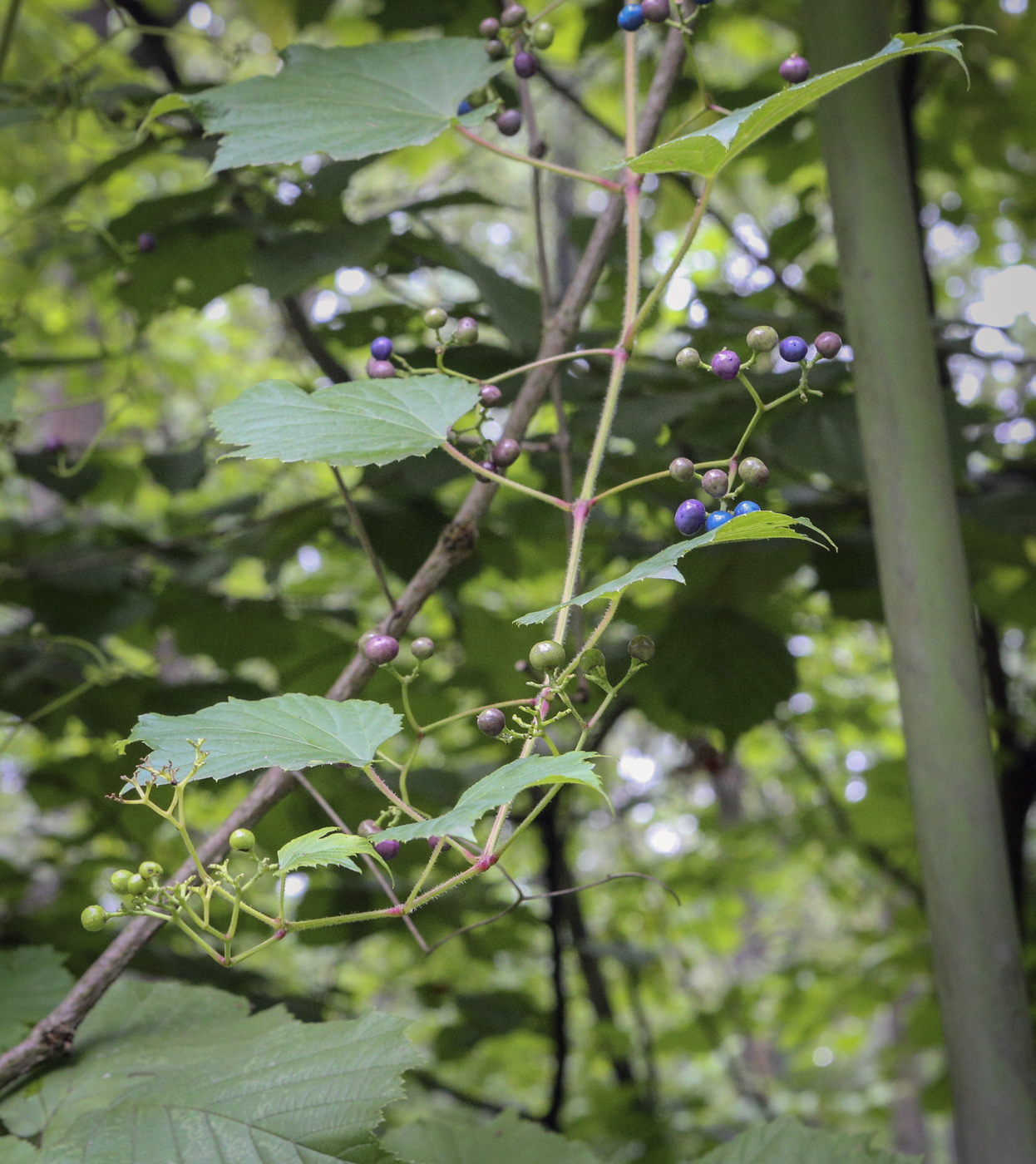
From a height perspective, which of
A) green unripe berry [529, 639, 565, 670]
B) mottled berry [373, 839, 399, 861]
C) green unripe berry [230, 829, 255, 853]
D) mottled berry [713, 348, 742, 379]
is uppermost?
mottled berry [713, 348, 742, 379]

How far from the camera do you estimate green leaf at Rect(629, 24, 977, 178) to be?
0.54 metres

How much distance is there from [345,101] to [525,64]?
0.53 ft

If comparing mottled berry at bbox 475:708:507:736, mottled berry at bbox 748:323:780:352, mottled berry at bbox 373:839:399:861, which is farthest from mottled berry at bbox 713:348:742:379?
mottled berry at bbox 373:839:399:861

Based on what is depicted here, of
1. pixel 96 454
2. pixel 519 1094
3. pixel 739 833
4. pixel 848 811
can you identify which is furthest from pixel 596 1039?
pixel 519 1094

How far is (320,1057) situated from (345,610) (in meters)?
1.10

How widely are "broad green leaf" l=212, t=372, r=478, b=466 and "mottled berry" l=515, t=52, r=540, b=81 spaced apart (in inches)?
14.1

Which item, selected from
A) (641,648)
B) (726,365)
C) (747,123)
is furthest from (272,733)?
(747,123)

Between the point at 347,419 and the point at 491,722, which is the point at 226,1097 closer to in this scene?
the point at 491,722

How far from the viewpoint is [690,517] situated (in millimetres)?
548

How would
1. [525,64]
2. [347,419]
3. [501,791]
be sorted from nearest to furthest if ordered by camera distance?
[501,791], [347,419], [525,64]

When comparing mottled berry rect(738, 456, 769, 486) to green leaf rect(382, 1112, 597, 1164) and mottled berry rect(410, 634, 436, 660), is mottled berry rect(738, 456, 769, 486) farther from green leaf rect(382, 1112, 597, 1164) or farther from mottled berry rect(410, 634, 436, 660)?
green leaf rect(382, 1112, 597, 1164)

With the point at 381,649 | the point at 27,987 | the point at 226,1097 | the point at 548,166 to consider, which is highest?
the point at 548,166

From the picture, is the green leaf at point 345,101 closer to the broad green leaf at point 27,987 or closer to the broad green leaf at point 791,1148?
the broad green leaf at point 27,987

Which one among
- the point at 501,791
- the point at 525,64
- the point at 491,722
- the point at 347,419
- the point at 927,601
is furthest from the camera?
the point at 525,64
